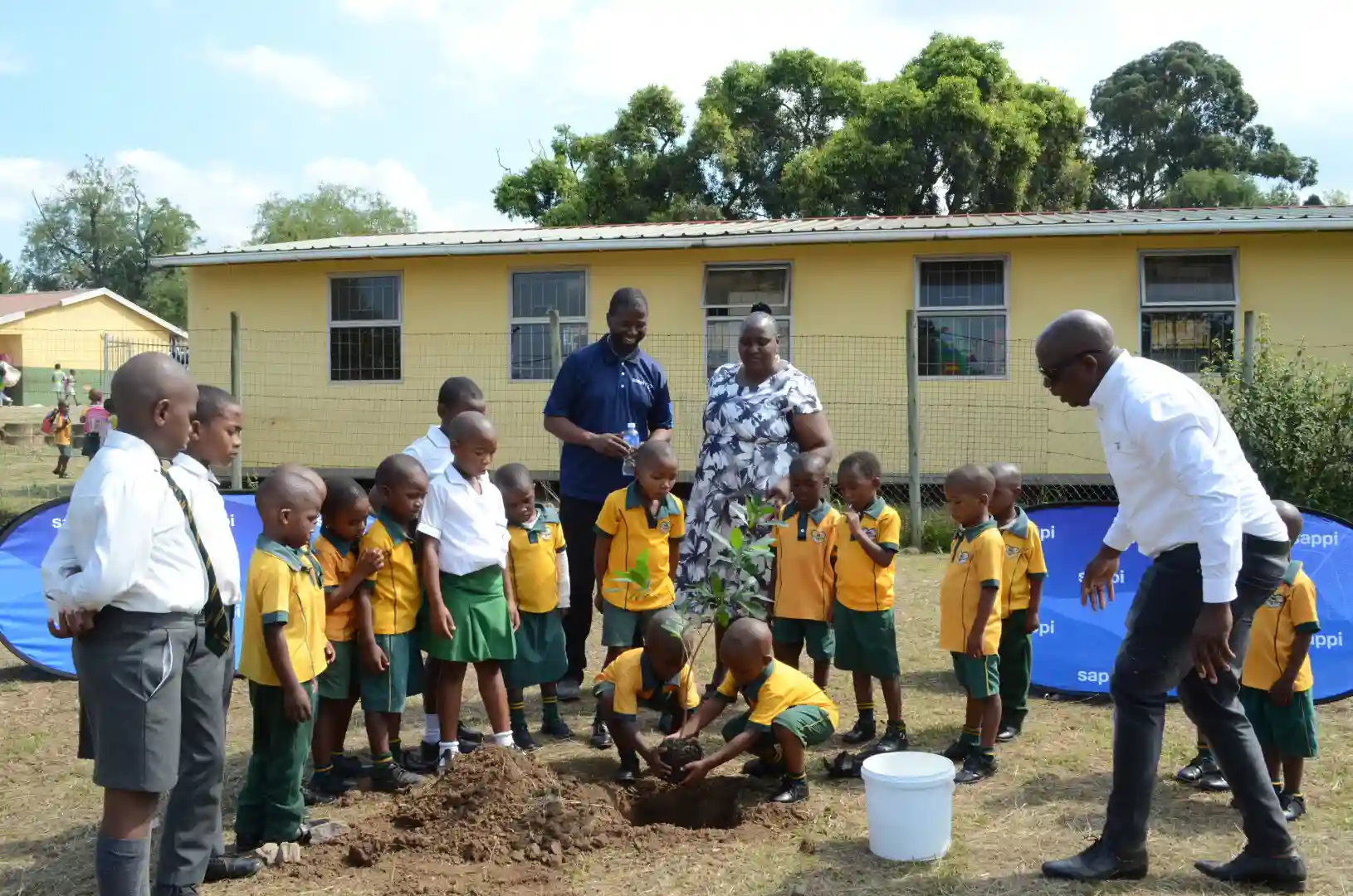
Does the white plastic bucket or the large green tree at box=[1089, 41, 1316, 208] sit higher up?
the large green tree at box=[1089, 41, 1316, 208]

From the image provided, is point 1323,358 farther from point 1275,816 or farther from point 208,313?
point 208,313

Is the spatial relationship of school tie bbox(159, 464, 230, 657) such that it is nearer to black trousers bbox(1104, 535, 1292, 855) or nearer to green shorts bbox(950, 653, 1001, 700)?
black trousers bbox(1104, 535, 1292, 855)

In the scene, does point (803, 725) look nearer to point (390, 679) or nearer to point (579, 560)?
point (390, 679)

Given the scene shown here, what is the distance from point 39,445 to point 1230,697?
25.2 m

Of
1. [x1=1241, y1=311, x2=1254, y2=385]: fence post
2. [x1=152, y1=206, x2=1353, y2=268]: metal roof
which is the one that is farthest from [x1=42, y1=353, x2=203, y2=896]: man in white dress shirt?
[x1=152, y1=206, x2=1353, y2=268]: metal roof

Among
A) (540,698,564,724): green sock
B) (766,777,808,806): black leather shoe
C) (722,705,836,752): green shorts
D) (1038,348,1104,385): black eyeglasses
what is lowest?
(766,777,808,806): black leather shoe

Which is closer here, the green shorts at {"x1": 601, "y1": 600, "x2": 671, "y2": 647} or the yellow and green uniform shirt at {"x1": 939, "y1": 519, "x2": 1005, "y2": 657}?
the yellow and green uniform shirt at {"x1": 939, "y1": 519, "x2": 1005, "y2": 657}

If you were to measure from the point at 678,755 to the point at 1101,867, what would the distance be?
1600 millimetres

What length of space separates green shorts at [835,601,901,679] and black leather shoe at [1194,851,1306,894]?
5.39 feet

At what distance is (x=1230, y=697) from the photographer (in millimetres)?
3500

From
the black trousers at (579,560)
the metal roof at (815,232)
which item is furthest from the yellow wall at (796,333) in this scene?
the black trousers at (579,560)

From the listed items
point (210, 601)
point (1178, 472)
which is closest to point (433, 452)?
point (210, 601)

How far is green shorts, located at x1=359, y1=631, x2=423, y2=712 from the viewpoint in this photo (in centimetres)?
450

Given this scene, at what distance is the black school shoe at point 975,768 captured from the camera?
464cm
